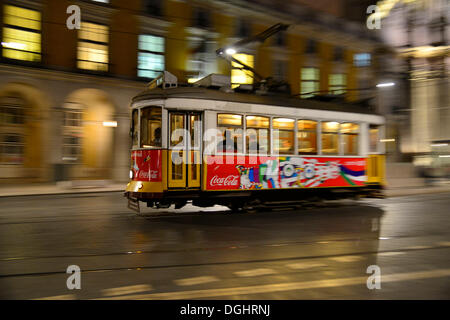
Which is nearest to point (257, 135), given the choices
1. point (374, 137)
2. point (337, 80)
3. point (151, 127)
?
point (151, 127)

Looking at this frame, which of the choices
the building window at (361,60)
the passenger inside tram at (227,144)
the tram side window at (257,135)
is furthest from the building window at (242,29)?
the passenger inside tram at (227,144)

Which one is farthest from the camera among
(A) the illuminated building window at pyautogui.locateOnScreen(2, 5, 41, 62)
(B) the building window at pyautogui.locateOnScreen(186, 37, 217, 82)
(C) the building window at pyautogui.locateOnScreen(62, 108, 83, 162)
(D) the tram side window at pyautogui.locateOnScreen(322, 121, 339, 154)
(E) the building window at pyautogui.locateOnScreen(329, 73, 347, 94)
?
(E) the building window at pyautogui.locateOnScreen(329, 73, 347, 94)

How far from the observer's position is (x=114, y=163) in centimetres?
2142

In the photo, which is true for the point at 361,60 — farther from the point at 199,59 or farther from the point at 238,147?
the point at 238,147

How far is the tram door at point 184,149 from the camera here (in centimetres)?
902

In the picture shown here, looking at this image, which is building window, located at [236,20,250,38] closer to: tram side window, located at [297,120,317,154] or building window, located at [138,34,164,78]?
building window, located at [138,34,164,78]

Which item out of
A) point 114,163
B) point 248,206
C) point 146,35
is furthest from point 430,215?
point 146,35

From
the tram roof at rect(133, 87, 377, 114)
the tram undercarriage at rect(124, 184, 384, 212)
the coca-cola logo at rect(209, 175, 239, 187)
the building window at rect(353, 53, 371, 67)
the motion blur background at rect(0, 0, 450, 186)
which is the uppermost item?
the building window at rect(353, 53, 371, 67)

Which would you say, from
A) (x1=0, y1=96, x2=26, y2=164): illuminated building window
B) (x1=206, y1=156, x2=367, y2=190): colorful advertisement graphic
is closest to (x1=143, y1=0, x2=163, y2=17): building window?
(x1=0, y1=96, x2=26, y2=164): illuminated building window

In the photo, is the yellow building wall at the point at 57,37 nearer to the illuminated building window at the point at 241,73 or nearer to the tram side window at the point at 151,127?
the illuminated building window at the point at 241,73

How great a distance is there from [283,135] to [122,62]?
1429 cm

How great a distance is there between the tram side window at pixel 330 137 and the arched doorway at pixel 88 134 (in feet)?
44.3

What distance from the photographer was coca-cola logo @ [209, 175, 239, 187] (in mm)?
9464

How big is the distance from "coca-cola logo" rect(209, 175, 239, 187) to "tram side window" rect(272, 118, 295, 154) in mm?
1526
